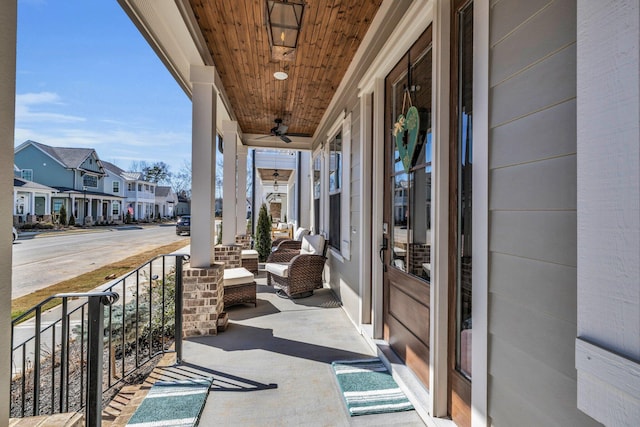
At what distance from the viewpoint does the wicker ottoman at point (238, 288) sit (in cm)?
377

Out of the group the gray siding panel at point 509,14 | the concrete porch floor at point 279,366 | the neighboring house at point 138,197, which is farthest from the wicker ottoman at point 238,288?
the neighboring house at point 138,197

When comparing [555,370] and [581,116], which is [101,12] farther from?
[555,370]

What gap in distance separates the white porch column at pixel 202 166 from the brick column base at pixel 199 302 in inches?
6.9

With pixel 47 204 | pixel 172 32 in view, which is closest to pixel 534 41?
pixel 172 32

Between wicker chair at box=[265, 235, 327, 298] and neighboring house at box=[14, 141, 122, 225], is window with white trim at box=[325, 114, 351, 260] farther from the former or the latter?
neighboring house at box=[14, 141, 122, 225]

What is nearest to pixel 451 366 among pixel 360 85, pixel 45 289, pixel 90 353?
pixel 90 353

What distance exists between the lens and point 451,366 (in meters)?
1.63

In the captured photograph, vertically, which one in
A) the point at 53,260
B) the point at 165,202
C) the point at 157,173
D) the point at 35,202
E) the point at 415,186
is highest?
the point at 157,173

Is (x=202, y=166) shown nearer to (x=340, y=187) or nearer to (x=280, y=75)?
(x=280, y=75)

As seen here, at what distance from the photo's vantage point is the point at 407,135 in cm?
221

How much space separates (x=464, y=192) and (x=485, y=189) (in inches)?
10.9

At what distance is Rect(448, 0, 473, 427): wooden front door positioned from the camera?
1510 mm

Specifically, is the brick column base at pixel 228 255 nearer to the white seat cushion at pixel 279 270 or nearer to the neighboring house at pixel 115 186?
the white seat cushion at pixel 279 270

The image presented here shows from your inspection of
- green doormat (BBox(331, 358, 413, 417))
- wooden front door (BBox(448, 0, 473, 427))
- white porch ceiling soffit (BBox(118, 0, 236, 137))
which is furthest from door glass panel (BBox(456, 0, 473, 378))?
white porch ceiling soffit (BBox(118, 0, 236, 137))
